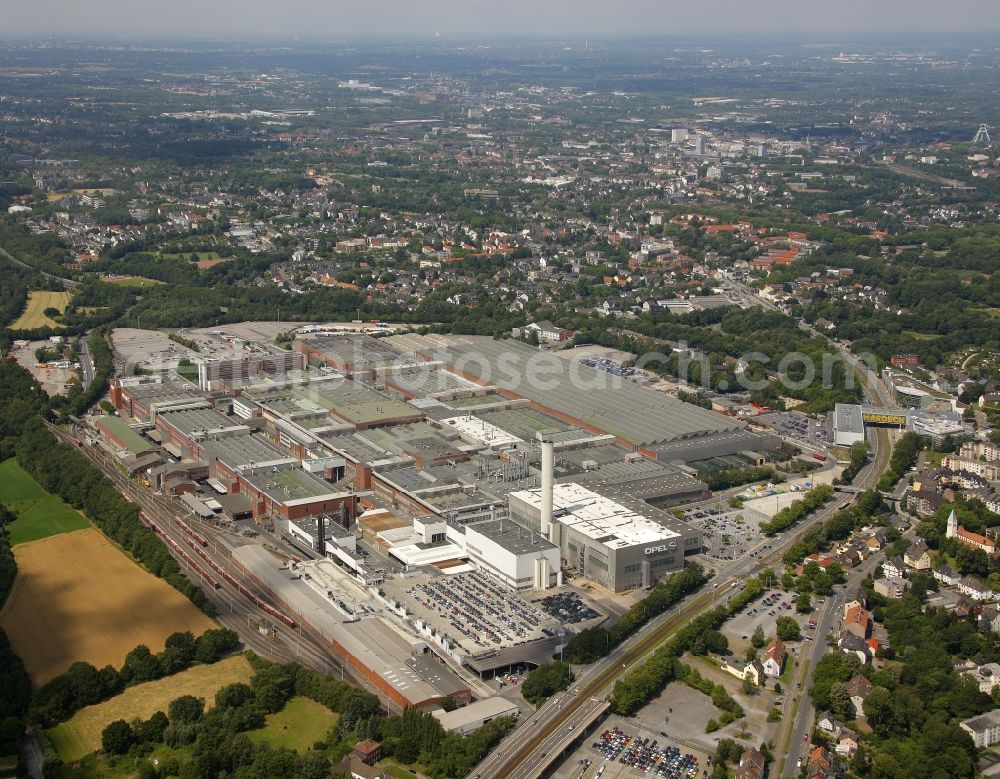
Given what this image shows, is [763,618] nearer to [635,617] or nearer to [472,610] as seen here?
[635,617]

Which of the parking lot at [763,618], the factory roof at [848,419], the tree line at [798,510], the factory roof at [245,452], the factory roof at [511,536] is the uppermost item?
the factory roof at [511,536]

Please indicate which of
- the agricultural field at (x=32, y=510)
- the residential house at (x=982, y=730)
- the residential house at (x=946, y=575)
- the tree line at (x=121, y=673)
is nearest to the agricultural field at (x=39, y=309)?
the agricultural field at (x=32, y=510)

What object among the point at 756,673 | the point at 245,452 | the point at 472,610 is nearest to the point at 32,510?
the point at 245,452

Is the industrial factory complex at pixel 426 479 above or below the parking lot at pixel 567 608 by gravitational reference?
above

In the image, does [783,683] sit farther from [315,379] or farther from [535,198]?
[535,198]

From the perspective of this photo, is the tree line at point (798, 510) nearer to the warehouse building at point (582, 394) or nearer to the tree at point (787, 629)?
the warehouse building at point (582, 394)

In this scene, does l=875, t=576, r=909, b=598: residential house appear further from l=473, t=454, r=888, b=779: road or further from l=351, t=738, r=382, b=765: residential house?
l=351, t=738, r=382, b=765: residential house
